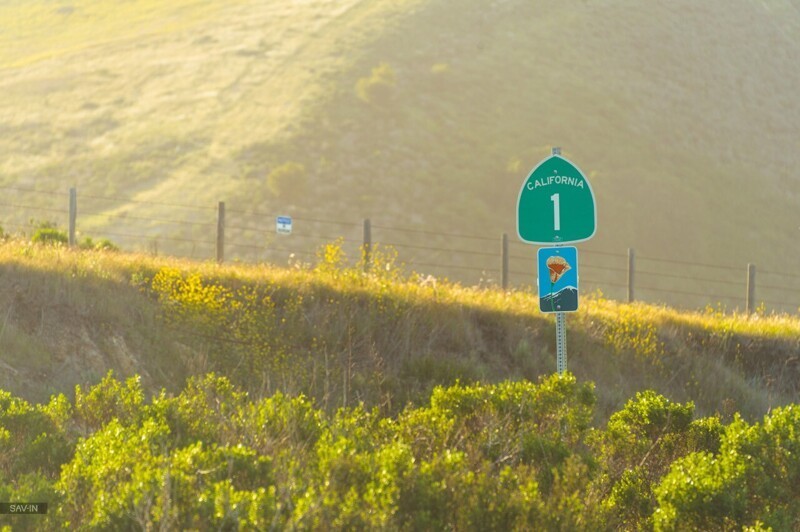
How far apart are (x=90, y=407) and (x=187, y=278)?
617 centimetres

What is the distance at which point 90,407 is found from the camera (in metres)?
8.50

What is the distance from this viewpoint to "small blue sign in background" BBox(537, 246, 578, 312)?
8312 millimetres

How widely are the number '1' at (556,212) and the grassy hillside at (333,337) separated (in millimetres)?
3767

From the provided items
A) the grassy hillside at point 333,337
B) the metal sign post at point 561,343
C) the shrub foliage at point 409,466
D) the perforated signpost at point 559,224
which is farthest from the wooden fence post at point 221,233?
the perforated signpost at point 559,224

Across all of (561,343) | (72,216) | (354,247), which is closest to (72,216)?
(72,216)

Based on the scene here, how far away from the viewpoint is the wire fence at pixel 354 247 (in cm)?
4544

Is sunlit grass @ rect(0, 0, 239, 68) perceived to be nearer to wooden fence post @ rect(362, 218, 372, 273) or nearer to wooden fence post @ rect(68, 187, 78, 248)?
wooden fence post @ rect(68, 187, 78, 248)

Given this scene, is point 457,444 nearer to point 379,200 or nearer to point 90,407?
point 90,407

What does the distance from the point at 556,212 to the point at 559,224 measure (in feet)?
0.32

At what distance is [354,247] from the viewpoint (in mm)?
47062

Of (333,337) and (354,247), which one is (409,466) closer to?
(333,337)

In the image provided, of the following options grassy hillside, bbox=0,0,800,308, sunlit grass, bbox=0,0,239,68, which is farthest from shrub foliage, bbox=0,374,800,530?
sunlit grass, bbox=0,0,239,68

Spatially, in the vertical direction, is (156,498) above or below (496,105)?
below

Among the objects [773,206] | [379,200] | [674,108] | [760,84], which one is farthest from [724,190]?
[379,200]
